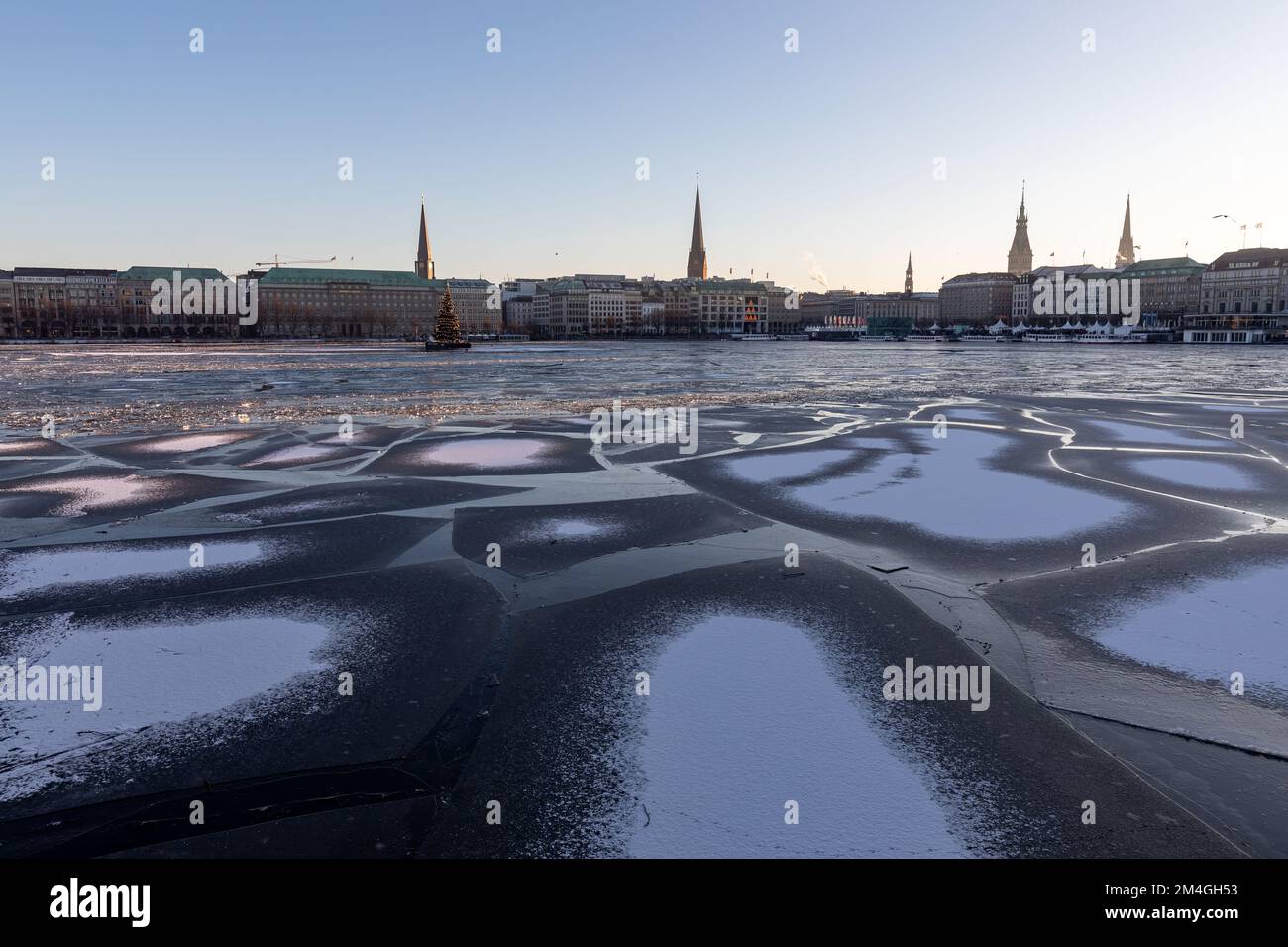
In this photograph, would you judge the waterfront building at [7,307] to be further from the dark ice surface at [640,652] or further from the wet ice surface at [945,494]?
the wet ice surface at [945,494]

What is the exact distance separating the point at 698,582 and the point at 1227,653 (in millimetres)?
3444

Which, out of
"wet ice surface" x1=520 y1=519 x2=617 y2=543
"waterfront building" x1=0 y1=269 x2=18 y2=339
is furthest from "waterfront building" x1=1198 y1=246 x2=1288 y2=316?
"waterfront building" x1=0 y1=269 x2=18 y2=339

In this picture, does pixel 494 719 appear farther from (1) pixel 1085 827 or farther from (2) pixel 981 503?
(2) pixel 981 503

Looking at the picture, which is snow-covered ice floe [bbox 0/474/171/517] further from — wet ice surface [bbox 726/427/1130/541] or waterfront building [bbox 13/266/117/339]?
waterfront building [bbox 13/266/117/339]

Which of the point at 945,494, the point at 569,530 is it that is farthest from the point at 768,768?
the point at 945,494

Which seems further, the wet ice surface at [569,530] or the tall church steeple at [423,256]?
the tall church steeple at [423,256]

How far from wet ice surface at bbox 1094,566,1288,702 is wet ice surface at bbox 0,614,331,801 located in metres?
5.08

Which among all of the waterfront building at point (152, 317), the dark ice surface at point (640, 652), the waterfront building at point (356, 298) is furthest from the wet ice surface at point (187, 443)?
the waterfront building at point (356, 298)

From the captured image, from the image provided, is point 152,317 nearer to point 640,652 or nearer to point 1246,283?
point 640,652

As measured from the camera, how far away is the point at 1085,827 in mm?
3311

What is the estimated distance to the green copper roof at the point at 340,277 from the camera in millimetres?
172250

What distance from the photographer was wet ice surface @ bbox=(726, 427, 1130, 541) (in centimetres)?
843

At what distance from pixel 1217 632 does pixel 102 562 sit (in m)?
8.39

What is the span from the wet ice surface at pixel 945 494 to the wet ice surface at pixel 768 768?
3.93 m
